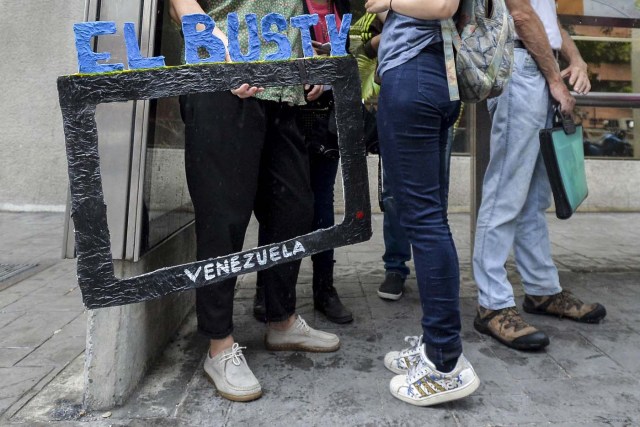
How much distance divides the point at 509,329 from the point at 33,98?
6119 millimetres

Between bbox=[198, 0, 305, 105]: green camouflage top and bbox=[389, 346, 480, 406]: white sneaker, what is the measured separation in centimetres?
107

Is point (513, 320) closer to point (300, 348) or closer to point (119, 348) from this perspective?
point (300, 348)

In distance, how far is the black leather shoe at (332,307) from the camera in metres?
2.71

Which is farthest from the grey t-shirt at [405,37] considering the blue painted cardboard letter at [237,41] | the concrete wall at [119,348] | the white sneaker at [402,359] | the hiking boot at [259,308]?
A: the hiking boot at [259,308]

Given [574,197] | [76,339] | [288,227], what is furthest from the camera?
[76,339]

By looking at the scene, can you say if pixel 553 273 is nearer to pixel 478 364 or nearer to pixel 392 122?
pixel 478 364

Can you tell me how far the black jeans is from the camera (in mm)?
1956

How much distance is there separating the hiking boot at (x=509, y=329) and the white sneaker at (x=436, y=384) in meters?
0.53

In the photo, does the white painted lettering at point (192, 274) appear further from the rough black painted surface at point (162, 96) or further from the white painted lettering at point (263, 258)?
the white painted lettering at point (263, 258)

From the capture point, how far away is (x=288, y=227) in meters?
2.22

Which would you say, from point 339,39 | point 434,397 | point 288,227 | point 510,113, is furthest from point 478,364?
point 339,39

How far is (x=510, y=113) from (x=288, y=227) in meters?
1.18

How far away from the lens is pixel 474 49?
1784 mm

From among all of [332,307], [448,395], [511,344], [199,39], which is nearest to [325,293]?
[332,307]
